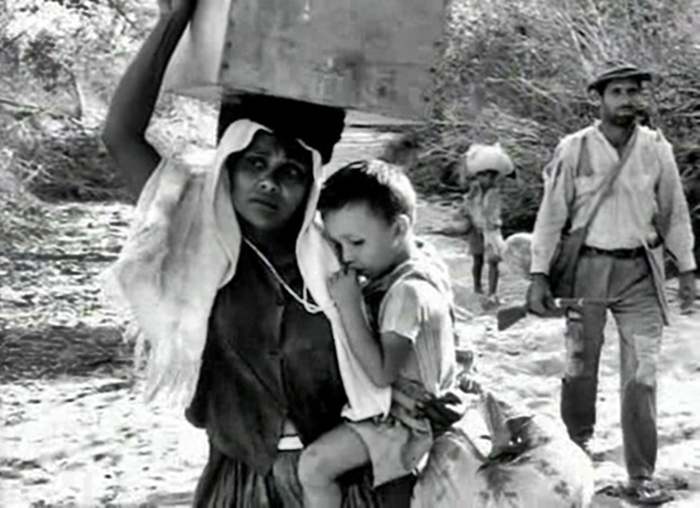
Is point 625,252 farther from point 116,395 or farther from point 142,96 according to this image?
point 142,96

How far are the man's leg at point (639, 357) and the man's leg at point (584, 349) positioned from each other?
0.09 meters

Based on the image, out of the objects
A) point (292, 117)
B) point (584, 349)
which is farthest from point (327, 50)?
point (584, 349)

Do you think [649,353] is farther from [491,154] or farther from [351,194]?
[491,154]

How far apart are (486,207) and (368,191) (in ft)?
26.3

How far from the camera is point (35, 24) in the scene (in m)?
10.3

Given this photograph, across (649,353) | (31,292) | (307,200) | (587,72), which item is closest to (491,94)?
(587,72)

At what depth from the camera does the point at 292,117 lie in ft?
8.45

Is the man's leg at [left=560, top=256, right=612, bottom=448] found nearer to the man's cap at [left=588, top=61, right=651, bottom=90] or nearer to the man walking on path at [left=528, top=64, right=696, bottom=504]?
the man walking on path at [left=528, top=64, right=696, bottom=504]

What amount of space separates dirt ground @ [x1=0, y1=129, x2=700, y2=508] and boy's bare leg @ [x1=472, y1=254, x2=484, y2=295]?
0.13 metres

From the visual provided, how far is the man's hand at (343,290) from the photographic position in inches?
98.3

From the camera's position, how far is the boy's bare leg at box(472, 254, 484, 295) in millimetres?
10922

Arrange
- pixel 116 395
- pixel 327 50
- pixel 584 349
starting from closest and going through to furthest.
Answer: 1. pixel 327 50
2. pixel 584 349
3. pixel 116 395

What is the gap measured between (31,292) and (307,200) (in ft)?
30.9

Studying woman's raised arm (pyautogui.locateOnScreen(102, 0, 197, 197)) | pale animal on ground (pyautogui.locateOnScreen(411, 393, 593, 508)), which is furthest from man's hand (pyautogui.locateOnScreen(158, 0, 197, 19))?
pale animal on ground (pyautogui.locateOnScreen(411, 393, 593, 508))
